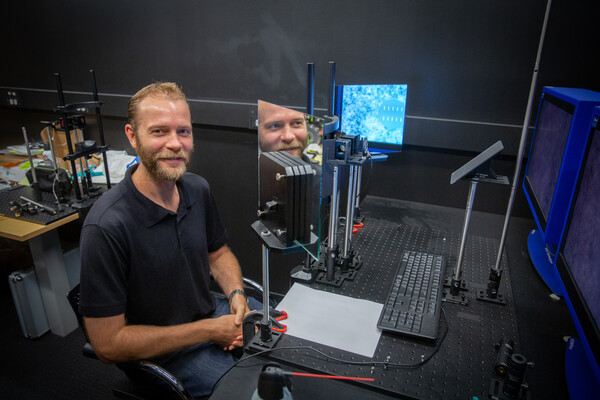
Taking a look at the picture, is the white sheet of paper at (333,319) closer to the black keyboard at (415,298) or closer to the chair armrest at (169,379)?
the black keyboard at (415,298)

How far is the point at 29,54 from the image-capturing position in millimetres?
3205

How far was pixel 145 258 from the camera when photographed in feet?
4.57

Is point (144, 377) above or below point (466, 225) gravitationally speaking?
below

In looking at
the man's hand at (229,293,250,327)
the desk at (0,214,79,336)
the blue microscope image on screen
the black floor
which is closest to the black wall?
the blue microscope image on screen

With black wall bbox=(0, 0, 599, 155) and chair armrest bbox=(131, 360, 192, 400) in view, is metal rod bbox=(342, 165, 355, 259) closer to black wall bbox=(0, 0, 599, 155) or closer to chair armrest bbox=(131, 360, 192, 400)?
chair armrest bbox=(131, 360, 192, 400)

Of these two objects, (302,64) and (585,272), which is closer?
(585,272)

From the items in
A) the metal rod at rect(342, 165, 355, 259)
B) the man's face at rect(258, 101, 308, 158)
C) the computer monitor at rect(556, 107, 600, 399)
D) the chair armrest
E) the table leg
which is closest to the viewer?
the computer monitor at rect(556, 107, 600, 399)

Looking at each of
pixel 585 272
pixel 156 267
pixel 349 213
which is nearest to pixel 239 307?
pixel 156 267

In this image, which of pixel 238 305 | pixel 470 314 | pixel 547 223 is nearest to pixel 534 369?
pixel 470 314

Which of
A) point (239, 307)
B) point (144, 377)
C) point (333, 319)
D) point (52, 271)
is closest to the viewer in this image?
point (333, 319)

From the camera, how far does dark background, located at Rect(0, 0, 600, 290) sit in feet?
6.41

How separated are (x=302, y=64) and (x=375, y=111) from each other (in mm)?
701

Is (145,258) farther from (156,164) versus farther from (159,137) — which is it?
(159,137)

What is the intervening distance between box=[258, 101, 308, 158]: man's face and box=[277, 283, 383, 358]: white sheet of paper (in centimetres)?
51
